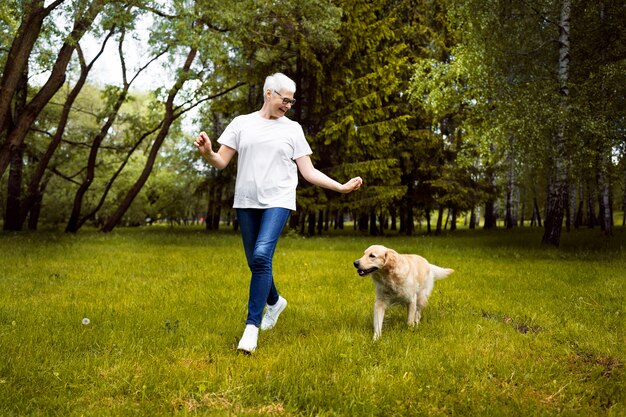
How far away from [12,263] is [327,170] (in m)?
13.5

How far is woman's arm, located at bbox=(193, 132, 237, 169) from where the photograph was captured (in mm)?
4387

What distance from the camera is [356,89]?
70.9ft

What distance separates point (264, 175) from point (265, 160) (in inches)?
5.7

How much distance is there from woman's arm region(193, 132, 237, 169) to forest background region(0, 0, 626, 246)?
840 cm

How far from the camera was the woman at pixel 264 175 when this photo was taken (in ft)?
14.9

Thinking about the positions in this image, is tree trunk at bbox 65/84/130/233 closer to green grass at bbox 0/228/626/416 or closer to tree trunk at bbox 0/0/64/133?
tree trunk at bbox 0/0/64/133

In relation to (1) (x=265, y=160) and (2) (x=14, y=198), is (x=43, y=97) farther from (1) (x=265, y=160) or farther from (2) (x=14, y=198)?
(2) (x=14, y=198)

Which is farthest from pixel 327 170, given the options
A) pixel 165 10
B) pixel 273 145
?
pixel 273 145

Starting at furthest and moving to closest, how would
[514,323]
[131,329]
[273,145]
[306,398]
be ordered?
[514,323], [131,329], [273,145], [306,398]

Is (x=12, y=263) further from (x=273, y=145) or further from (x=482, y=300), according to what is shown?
(x=482, y=300)

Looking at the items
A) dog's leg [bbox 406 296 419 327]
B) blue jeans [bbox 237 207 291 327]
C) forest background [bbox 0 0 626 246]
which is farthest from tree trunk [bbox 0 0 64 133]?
dog's leg [bbox 406 296 419 327]

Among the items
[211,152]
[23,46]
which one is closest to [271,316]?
[211,152]

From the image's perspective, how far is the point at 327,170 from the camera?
2147 centimetres

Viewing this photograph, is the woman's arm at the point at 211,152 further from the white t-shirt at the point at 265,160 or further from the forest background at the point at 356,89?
the forest background at the point at 356,89
